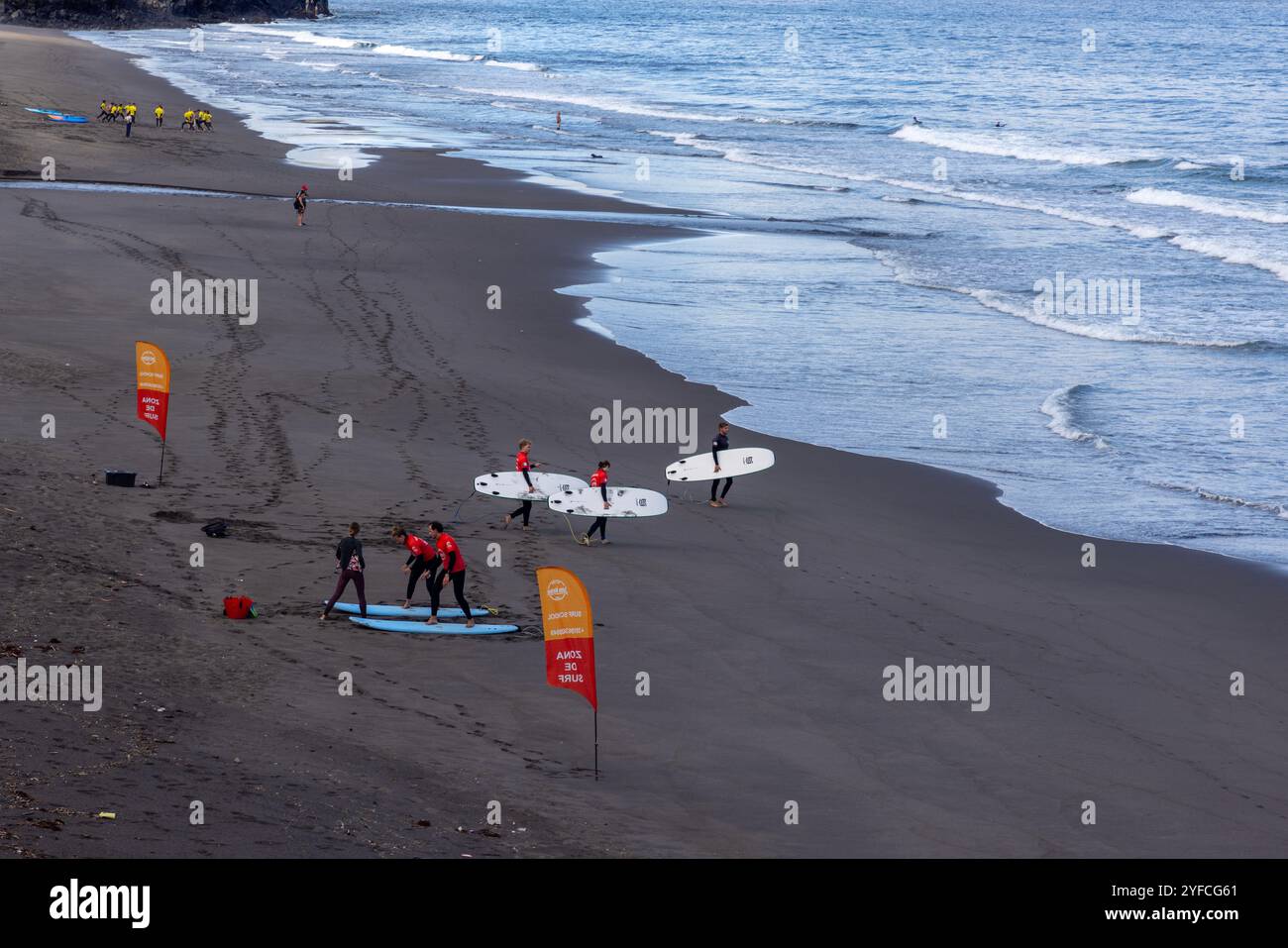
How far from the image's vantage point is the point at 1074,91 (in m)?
91.9

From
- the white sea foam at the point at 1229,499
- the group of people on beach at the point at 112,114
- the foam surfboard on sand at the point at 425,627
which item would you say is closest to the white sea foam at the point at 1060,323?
the white sea foam at the point at 1229,499

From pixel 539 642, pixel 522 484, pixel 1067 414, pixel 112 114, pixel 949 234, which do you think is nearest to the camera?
pixel 539 642

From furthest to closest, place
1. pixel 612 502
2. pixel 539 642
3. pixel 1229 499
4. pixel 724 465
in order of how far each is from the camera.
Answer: pixel 1229 499
pixel 724 465
pixel 612 502
pixel 539 642

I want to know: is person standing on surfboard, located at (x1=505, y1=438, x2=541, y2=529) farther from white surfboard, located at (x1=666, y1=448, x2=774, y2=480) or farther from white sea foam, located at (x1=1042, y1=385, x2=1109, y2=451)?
white sea foam, located at (x1=1042, y1=385, x2=1109, y2=451)

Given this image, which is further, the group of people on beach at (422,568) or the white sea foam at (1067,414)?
the white sea foam at (1067,414)

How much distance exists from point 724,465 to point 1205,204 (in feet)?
122

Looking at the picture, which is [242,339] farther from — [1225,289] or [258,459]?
[1225,289]

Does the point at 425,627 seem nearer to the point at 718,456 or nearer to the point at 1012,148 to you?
the point at 718,456

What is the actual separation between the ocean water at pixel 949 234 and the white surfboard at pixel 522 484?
20.4 feet

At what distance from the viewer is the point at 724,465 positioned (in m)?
20.2

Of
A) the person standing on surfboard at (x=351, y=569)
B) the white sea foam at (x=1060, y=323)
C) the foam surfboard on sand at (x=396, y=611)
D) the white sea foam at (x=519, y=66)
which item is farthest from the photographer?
the white sea foam at (x=519, y=66)

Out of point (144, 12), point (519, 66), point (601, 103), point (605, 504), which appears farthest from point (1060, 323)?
point (144, 12)

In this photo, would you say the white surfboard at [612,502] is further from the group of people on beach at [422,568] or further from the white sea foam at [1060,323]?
the white sea foam at [1060,323]

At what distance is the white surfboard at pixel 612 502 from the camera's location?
1778cm
